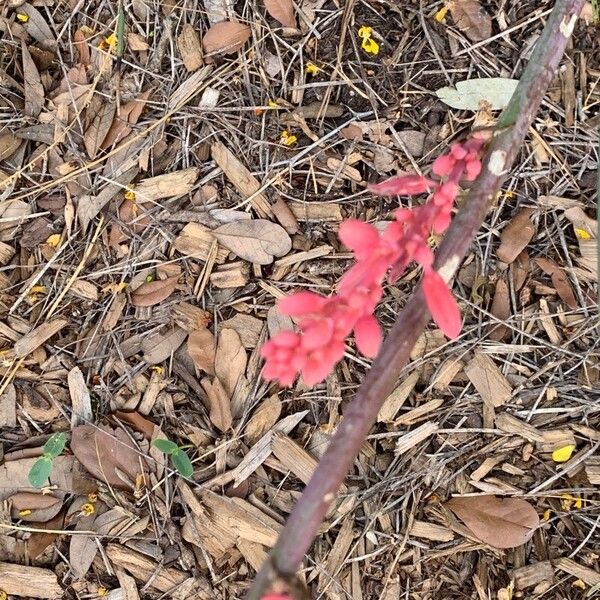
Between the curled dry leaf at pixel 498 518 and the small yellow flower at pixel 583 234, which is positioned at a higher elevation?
the small yellow flower at pixel 583 234

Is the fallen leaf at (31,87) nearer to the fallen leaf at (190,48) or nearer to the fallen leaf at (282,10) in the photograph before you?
the fallen leaf at (190,48)

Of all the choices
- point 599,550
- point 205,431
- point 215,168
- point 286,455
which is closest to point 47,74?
point 215,168

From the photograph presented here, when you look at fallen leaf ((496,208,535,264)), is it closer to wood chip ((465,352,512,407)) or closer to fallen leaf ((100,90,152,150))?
wood chip ((465,352,512,407))

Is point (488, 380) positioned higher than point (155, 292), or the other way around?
point (155, 292)

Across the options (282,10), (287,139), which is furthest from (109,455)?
(282,10)

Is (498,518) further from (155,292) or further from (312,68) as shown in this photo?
(312,68)

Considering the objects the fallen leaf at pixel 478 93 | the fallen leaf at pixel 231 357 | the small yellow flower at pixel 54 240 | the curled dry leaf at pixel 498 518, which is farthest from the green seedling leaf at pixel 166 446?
the fallen leaf at pixel 478 93

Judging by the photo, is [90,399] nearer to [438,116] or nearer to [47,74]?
[47,74]
